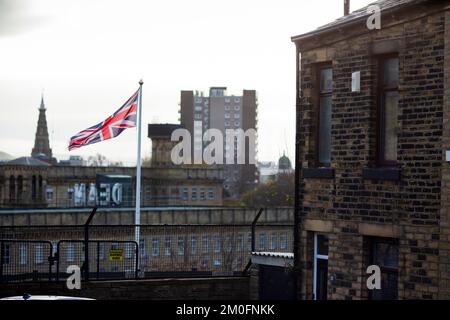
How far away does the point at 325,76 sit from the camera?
1681cm

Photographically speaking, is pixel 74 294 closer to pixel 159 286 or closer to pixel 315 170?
pixel 159 286

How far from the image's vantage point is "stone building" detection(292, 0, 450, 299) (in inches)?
555

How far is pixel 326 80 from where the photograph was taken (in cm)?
1678

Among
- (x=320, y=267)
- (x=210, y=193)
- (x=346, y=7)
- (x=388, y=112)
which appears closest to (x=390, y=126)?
(x=388, y=112)

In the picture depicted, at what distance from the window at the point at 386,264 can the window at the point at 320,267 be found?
1352 millimetres

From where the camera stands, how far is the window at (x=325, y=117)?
16.7 m

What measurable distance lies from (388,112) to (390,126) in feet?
0.75

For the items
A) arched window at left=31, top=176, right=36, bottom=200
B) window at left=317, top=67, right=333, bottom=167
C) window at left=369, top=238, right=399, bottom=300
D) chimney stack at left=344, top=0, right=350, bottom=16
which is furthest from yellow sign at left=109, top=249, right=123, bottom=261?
A: arched window at left=31, top=176, right=36, bottom=200

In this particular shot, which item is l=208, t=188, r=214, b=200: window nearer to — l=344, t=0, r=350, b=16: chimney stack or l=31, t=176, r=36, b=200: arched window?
l=31, t=176, r=36, b=200: arched window

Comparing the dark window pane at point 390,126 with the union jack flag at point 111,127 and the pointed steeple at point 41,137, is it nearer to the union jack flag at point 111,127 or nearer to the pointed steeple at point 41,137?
the union jack flag at point 111,127

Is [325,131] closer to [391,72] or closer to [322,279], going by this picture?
[391,72]

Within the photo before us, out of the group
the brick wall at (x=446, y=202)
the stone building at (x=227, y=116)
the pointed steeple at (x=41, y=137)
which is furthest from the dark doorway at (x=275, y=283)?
the pointed steeple at (x=41, y=137)

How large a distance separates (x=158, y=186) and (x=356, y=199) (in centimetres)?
9225

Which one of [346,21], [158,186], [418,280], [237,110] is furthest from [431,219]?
[237,110]
